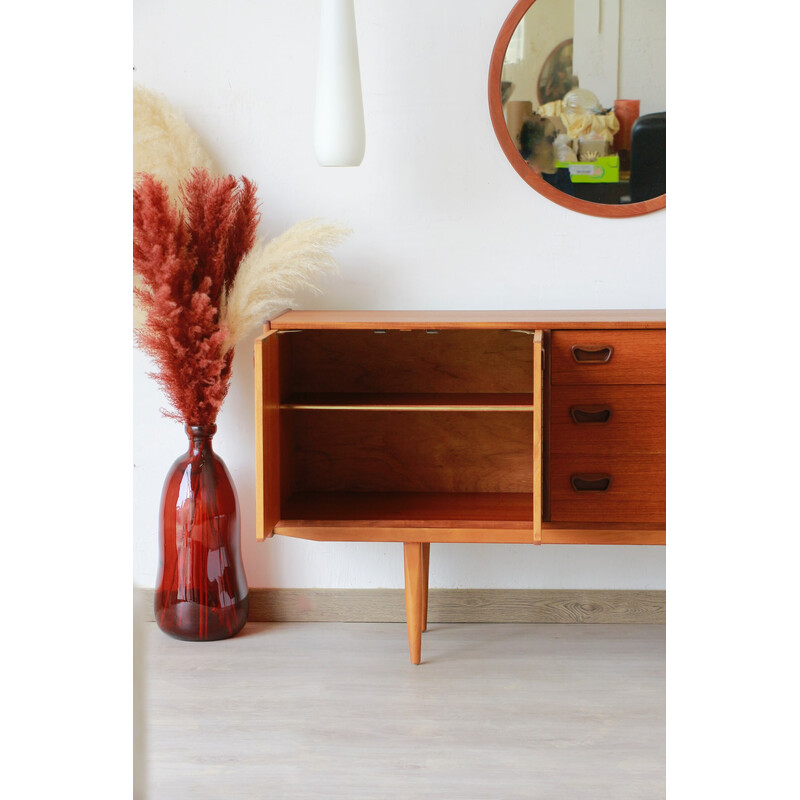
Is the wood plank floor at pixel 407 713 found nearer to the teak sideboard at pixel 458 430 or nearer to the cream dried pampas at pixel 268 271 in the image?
the teak sideboard at pixel 458 430

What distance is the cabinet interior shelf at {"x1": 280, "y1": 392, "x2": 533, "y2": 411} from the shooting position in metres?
2.08

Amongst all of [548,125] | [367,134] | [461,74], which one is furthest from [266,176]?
[548,125]

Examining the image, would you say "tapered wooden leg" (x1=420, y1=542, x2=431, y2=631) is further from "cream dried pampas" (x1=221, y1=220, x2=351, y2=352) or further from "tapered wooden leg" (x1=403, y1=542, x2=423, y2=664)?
"cream dried pampas" (x1=221, y1=220, x2=351, y2=352)

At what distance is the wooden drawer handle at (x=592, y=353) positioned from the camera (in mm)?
2035

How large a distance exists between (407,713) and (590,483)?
0.72 m

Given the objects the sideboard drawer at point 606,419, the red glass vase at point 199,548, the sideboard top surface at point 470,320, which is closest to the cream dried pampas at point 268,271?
the sideboard top surface at point 470,320

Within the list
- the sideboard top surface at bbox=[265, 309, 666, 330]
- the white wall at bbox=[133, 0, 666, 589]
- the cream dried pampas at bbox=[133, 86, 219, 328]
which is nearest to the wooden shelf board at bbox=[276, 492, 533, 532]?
the white wall at bbox=[133, 0, 666, 589]

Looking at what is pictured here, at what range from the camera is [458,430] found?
2.49 m

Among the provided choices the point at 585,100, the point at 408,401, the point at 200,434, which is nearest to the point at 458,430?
the point at 408,401

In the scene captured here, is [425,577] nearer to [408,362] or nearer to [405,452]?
[405,452]
